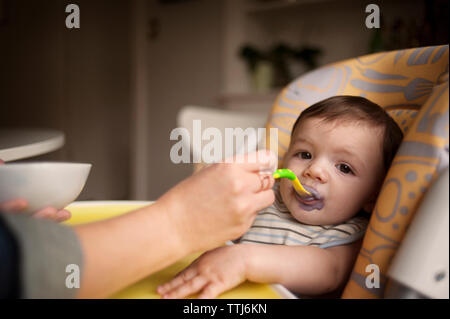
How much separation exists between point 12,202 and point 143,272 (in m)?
0.17

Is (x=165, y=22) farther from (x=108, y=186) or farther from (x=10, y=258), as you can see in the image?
(x=10, y=258)

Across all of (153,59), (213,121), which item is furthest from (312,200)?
(153,59)

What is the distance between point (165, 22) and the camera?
10.9 feet

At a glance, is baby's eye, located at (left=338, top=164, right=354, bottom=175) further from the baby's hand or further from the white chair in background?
the white chair in background

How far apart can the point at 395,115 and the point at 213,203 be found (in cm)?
50

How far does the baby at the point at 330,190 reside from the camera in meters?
0.65

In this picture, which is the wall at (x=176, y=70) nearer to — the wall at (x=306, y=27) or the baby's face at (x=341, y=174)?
the wall at (x=306, y=27)

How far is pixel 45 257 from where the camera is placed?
14.0 inches

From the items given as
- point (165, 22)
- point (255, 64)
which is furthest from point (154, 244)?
point (165, 22)

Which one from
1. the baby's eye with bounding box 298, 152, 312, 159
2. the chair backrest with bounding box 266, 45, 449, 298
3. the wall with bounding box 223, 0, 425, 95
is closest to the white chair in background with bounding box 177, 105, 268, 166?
the chair backrest with bounding box 266, 45, 449, 298

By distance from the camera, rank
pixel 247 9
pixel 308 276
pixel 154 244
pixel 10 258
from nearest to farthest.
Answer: pixel 10 258
pixel 154 244
pixel 308 276
pixel 247 9

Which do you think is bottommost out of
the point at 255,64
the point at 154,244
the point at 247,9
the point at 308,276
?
the point at 308,276

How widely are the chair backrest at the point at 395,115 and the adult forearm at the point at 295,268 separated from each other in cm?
7
